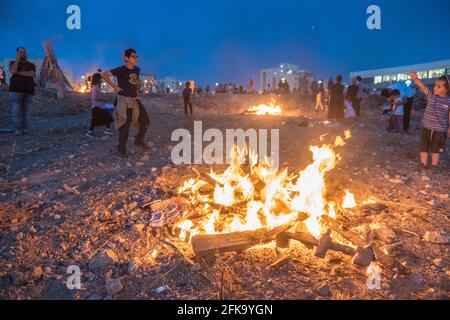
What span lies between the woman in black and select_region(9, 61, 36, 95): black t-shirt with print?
892 centimetres

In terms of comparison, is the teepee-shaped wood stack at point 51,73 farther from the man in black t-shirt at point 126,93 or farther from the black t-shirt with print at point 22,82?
the man in black t-shirt at point 126,93

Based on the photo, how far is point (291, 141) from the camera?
785 cm

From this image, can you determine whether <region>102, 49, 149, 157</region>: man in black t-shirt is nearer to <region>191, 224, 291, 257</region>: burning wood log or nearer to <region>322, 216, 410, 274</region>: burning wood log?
<region>191, 224, 291, 257</region>: burning wood log

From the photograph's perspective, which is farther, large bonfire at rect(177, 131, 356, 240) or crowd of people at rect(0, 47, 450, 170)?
crowd of people at rect(0, 47, 450, 170)

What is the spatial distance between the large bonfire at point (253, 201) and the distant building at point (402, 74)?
34652 millimetres

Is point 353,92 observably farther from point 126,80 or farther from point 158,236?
point 158,236

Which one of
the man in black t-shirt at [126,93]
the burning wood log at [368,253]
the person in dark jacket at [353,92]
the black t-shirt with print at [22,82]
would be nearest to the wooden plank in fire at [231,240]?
the burning wood log at [368,253]

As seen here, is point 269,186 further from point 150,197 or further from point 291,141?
point 291,141

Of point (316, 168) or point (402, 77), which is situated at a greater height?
point (402, 77)

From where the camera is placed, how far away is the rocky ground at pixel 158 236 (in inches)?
118

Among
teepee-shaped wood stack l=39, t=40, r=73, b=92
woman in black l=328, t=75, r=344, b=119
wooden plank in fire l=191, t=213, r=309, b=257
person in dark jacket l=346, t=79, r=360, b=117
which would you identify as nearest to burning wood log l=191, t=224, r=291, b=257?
wooden plank in fire l=191, t=213, r=309, b=257

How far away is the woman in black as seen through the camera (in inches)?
446
